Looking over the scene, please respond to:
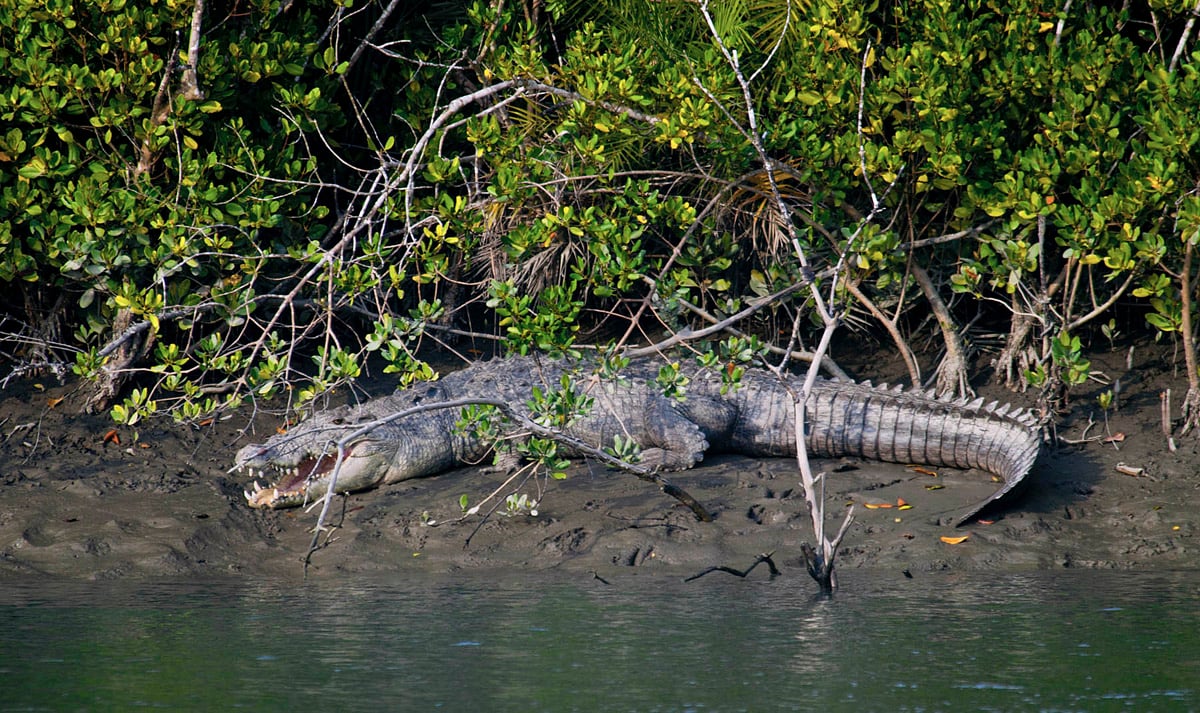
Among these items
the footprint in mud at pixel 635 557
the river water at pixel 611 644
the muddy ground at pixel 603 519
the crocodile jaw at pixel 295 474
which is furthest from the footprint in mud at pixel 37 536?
the footprint in mud at pixel 635 557

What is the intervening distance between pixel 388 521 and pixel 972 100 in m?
4.14

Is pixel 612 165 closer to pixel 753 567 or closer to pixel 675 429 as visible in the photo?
Answer: pixel 675 429

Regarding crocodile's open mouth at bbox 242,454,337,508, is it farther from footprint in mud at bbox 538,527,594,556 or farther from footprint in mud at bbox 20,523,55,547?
footprint in mud at bbox 538,527,594,556

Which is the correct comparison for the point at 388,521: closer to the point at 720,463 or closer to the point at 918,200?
the point at 720,463

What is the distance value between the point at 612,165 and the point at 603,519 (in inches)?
75.7

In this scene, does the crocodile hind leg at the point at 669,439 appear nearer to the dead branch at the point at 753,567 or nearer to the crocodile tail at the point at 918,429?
the crocodile tail at the point at 918,429

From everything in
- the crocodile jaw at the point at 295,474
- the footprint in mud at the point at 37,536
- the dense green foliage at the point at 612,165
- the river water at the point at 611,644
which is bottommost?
the crocodile jaw at the point at 295,474

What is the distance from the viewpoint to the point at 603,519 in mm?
6562

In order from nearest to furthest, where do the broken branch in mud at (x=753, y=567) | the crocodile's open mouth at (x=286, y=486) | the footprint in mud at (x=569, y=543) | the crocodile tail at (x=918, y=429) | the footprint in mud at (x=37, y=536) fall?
the broken branch in mud at (x=753, y=567), the footprint in mud at (x=569, y=543), the footprint in mud at (x=37, y=536), the crocodile tail at (x=918, y=429), the crocodile's open mouth at (x=286, y=486)

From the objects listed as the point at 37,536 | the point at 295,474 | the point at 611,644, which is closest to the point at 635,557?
the point at 611,644

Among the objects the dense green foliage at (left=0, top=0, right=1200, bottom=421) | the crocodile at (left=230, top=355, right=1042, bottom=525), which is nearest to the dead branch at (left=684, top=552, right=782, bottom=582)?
the dense green foliage at (left=0, top=0, right=1200, bottom=421)

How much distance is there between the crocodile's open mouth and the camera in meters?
6.99

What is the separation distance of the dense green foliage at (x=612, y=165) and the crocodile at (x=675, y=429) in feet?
1.72

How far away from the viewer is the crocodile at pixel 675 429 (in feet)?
23.2
